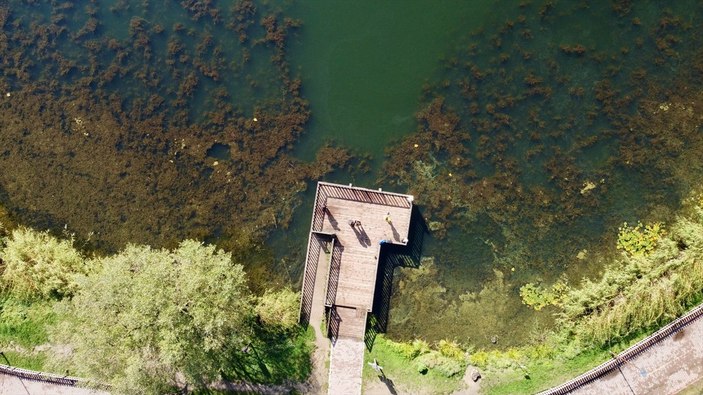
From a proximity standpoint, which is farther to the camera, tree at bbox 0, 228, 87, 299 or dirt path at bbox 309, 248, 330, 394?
tree at bbox 0, 228, 87, 299

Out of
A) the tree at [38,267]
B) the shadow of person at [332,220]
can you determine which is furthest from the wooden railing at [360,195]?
the tree at [38,267]

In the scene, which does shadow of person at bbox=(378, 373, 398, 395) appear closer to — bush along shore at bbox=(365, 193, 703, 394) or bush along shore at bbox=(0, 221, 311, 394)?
bush along shore at bbox=(365, 193, 703, 394)

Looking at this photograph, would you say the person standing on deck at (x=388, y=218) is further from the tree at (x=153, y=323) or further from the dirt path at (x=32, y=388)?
the dirt path at (x=32, y=388)

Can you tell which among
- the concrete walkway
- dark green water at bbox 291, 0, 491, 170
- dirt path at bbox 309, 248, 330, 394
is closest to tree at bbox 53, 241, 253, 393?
dirt path at bbox 309, 248, 330, 394

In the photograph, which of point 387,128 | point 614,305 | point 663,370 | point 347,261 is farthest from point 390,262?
point 663,370

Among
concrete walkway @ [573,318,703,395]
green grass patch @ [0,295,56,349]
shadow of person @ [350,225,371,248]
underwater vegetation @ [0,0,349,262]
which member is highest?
underwater vegetation @ [0,0,349,262]

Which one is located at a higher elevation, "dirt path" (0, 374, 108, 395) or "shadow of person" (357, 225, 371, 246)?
"shadow of person" (357, 225, 371, 246)
